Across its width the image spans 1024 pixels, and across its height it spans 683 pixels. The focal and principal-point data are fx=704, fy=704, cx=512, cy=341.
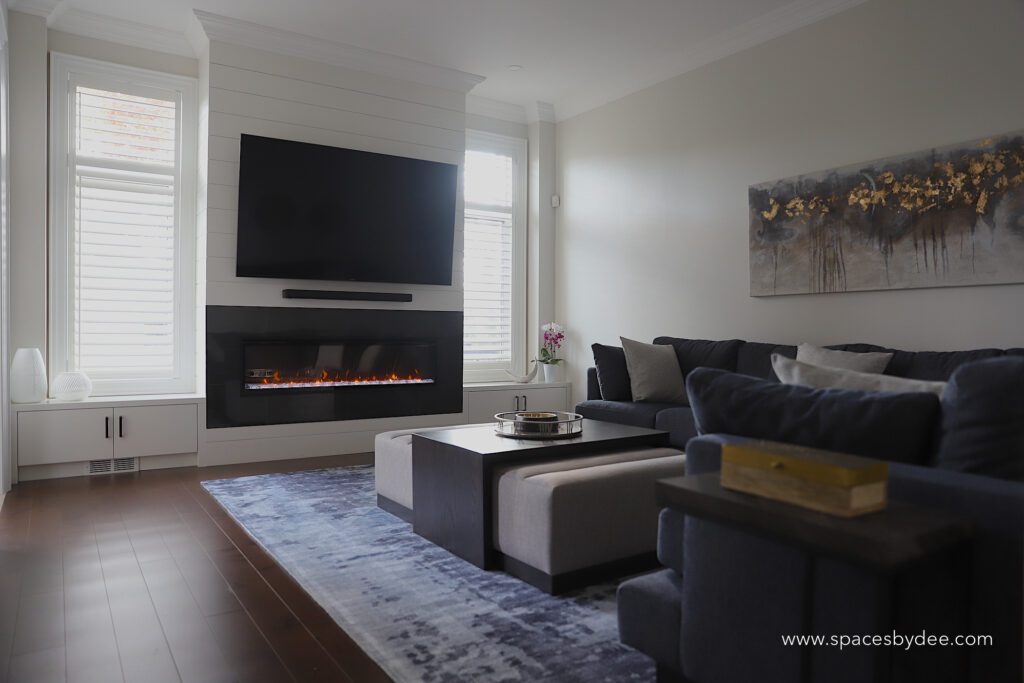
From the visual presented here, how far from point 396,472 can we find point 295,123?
294 cm

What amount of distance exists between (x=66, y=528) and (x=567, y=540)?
2.36 metres

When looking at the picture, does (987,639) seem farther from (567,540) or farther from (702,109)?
(702,109)

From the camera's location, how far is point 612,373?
4871 millimetres

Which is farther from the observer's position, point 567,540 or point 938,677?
point 567,540

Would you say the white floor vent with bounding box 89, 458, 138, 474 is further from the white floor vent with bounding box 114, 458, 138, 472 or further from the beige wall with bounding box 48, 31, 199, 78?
Result: the beige wall with bounding box 48, 31, 199, 78

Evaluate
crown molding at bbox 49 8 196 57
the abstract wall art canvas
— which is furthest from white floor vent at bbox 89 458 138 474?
the abstract wall art canvas

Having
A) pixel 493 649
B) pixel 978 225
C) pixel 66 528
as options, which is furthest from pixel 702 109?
pixel 66 528

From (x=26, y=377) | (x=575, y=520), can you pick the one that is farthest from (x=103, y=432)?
(x=575, y=520)

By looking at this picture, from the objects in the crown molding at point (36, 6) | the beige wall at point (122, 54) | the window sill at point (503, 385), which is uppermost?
the crown molding at point (36, 6)

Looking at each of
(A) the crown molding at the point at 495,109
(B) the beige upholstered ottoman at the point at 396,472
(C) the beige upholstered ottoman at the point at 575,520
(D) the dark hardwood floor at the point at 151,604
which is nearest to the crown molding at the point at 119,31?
(A) the crown molding at the point at 495,109

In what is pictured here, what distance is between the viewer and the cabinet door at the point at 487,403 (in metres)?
5.84

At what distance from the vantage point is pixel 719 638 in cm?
144

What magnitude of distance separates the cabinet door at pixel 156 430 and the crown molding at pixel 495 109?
3.47 m

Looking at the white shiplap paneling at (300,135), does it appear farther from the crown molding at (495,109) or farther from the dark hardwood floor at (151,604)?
the dark hardwood floor at (151,604)
